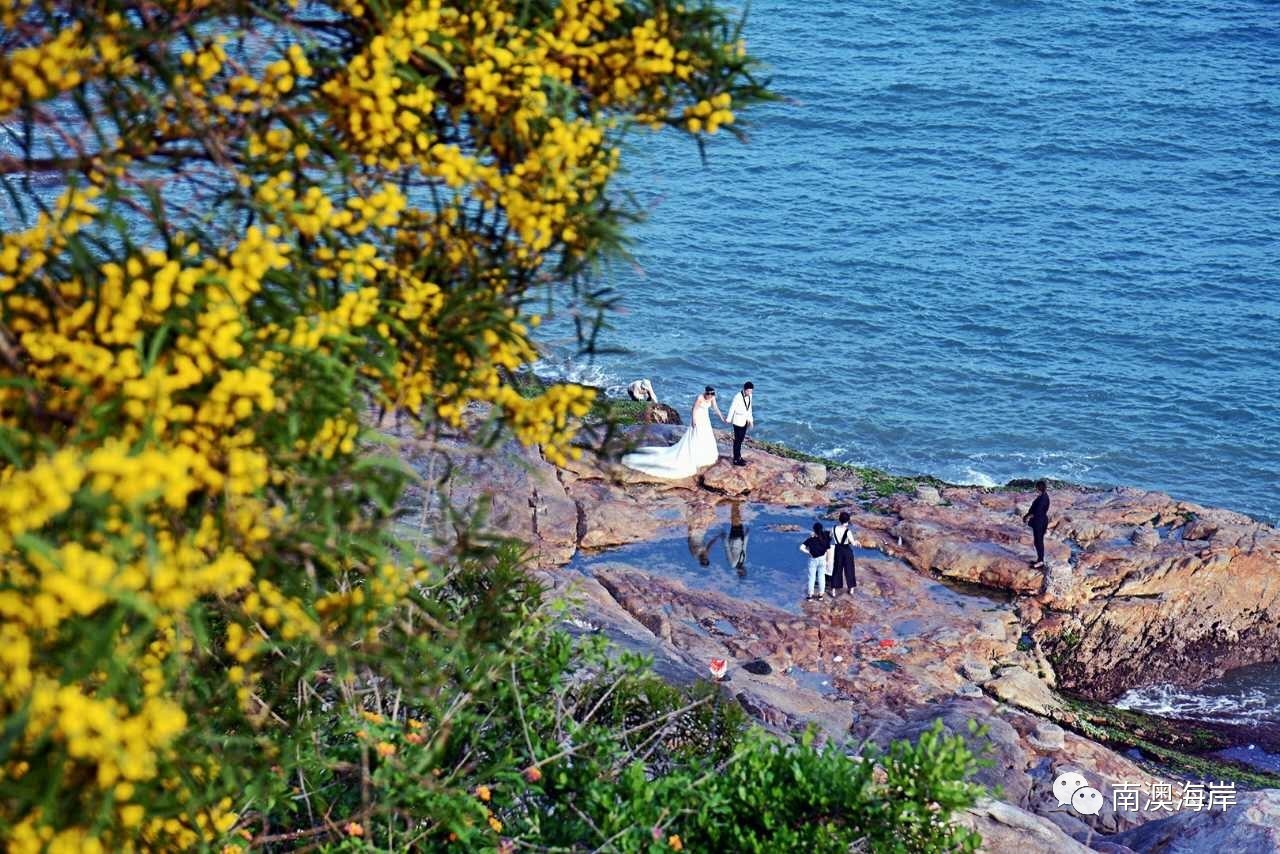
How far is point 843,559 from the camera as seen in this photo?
16812 millimetres

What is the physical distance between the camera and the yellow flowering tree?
345cm

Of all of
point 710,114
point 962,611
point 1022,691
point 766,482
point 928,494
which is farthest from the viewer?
point 928,494

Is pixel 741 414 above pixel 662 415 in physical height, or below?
above

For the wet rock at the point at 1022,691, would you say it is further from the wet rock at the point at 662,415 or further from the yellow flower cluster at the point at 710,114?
the yellow flower cluster at the point at 710,114

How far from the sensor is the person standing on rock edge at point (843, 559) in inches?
657

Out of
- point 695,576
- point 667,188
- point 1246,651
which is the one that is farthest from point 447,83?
point 667,188

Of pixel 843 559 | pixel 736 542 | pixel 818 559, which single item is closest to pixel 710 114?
pixel 818 559

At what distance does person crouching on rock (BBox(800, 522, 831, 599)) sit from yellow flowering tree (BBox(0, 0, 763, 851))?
11305 millimetres

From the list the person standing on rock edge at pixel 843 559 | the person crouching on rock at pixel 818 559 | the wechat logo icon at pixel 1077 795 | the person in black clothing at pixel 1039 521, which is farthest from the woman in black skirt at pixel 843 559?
the wechat logo icon at pixel 1077 795

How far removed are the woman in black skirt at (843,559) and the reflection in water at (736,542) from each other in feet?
4.17

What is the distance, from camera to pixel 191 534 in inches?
148

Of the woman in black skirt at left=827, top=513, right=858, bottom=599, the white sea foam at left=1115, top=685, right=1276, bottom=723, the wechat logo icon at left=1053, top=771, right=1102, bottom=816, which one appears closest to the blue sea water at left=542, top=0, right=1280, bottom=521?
the white sea foam at left=1115, top=685, right=1276, bottom=723

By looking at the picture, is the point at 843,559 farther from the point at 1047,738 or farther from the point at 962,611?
the point at 1047,738

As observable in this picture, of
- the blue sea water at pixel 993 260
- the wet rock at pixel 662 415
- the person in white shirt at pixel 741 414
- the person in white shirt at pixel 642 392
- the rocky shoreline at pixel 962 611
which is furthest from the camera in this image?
the blue sea water at pixel 993 260
